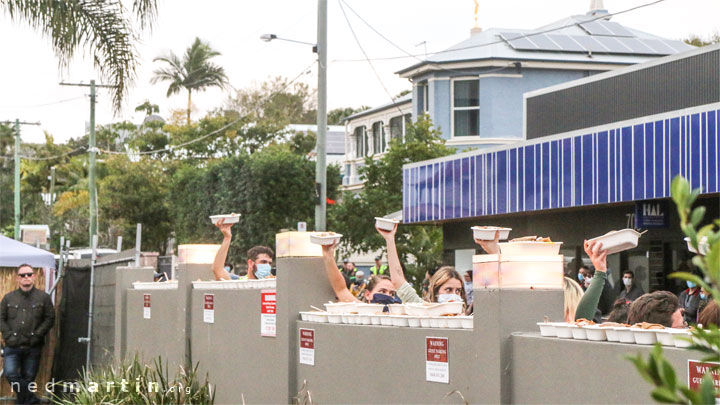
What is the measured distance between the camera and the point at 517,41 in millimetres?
37781

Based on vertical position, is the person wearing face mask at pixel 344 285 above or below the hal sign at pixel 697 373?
above

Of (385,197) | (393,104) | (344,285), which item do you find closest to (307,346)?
(344,285)

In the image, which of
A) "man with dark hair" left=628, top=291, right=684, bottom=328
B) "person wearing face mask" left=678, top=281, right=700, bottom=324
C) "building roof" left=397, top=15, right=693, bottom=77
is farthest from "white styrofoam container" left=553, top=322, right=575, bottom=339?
"building roof" left=397, top=15, right=693, bottom=77

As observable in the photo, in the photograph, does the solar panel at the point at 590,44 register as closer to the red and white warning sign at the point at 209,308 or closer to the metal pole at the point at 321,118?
the metal pole at the point at 321,118

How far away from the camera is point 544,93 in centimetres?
2253

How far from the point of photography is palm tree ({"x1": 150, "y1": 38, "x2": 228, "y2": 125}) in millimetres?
66750

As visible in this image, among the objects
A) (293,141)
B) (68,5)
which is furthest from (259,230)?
(68,5)

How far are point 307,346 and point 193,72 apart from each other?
60068 mm

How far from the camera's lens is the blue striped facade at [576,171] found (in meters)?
15.6

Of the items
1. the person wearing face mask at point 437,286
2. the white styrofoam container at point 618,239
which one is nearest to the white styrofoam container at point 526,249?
the white styrofoam container at point 618,239

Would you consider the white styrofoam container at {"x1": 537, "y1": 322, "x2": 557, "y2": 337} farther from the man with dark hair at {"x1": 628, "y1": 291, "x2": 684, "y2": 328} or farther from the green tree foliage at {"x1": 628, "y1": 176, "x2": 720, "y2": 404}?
the green tree foliage at {"x1": 628, "y1": 176, "x2": 720, "y2": 404}

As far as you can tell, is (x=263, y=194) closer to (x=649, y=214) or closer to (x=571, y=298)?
(x=649, y=214)

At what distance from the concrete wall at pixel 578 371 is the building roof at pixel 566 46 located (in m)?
31.9

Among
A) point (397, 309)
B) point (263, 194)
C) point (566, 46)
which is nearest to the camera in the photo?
point (397, 309)
